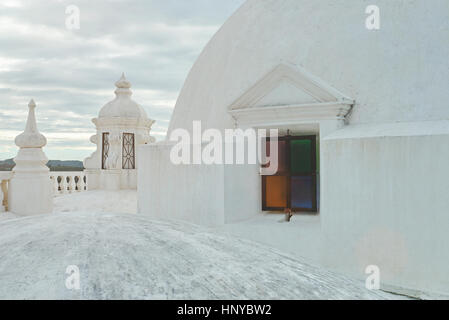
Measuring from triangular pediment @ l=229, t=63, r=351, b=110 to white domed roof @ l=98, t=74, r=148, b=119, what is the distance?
9.13m

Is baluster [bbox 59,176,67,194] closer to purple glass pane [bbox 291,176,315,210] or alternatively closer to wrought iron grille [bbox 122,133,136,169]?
wrought iron grille [bbox 122,133,136,169]

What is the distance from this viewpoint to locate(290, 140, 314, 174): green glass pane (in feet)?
21.7

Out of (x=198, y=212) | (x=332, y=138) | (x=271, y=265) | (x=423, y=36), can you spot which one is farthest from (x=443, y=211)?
(x=198, y=212)

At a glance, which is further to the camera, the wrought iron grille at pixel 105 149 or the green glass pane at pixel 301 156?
the wrought iron grille at pixel 105 149

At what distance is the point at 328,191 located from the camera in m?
5.50

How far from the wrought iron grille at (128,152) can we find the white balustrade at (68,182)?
5.69 ft

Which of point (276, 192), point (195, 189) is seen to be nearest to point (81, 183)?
point (195, 189)

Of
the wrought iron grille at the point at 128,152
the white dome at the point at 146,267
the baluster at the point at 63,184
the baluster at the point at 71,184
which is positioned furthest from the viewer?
the wrought iron grille at the point at 128,152

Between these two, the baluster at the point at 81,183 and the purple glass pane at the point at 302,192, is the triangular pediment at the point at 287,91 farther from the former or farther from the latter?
the baluster at the point at 81,183

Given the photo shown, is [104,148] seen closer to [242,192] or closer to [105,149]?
[105,149]

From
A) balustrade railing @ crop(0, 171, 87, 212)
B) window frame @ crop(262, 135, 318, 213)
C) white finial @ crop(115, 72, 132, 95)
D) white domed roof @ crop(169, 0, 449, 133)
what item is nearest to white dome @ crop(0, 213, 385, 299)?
window frame @ crop(262, 135, 318, 213)

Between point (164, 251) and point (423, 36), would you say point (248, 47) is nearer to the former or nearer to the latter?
point (423, 36)

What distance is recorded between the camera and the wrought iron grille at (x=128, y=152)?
15.1 meters

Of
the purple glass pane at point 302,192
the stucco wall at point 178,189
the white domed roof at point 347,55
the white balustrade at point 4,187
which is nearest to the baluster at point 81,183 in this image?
the white balustrade at point 4,187
